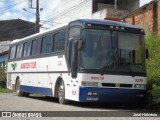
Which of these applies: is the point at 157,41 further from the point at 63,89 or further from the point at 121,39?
the point at 63,89

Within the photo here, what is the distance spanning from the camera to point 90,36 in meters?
16.1

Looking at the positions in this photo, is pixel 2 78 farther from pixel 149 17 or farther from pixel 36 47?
pixel 36 47

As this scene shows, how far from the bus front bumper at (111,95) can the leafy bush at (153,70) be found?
1.79 ft

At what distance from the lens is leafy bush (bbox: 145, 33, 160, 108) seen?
51.6ft

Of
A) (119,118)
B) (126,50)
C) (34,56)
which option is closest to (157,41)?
(126,50)

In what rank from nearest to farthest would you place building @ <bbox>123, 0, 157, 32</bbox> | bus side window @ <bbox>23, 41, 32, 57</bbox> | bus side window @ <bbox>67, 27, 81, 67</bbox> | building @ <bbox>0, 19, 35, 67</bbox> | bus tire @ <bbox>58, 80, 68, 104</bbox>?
bus side window @ <bbox>67, 27, 81, 67</bbox> < bus tire @ <bbox>58, 80, 68, 104</bbox> < bus side window @ <bbox>23, 41, 32, 57</bbox> < building @ <bbox>123, 0, 157, 32</bbox> < building @ <bbox>0, 19, 35, 67</bbox>

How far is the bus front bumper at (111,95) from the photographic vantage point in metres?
15.7

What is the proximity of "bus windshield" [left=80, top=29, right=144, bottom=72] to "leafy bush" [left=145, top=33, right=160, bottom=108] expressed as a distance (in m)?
0.85

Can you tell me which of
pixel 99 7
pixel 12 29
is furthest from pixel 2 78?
pixel 12 29

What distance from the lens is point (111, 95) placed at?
15.9 meters

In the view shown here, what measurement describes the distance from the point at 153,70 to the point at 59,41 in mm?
4174

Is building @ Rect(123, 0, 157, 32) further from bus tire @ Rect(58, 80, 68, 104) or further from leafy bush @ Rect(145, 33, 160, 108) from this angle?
bus tire @ Rect(58, 80, 68, 104)

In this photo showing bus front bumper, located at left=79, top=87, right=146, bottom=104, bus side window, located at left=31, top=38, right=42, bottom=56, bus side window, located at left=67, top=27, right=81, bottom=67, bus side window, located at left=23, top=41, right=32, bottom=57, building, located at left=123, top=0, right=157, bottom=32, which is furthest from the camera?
building, located at left=123, top=0, right=157, bottom=32

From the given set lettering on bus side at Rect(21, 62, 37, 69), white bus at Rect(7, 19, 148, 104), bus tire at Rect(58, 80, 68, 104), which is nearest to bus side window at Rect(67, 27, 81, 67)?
white bus at Rect(7, 19, 148, 104)
